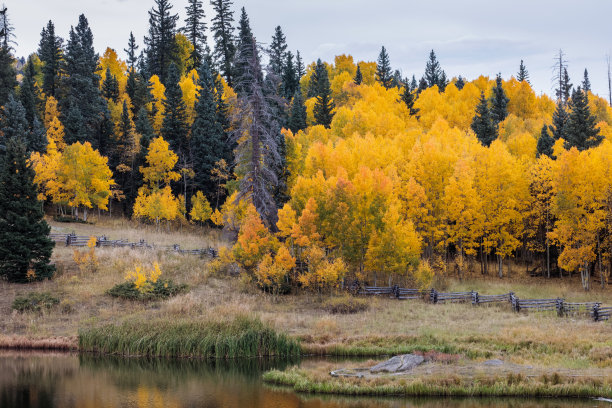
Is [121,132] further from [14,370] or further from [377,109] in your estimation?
[14,370]

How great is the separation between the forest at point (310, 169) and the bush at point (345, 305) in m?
1.68

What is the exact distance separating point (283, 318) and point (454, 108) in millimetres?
65253

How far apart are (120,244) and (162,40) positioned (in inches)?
2162

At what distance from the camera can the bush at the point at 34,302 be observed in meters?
36.0

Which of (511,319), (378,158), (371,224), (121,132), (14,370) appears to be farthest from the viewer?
(121,132)

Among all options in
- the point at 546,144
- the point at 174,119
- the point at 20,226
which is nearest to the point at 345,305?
the point at 20,226

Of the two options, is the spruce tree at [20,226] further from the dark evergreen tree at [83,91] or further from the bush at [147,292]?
the dark evergreen tree at [83,91]

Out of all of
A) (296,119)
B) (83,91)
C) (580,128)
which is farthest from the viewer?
(296,119)

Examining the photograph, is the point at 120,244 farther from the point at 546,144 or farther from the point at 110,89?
the point at 546,144

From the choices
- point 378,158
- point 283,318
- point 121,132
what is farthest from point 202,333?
point 121,132

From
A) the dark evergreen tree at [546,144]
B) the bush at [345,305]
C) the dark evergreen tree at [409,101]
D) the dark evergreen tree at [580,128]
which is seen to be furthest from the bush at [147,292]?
the dark evergreen tree at [409,101]

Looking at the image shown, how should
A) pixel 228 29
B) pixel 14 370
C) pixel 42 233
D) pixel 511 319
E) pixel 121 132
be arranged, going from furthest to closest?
pixel 228 29 < pixel 121 132 < pixel 42 233 < pixel 511 319 < pixel 14 370

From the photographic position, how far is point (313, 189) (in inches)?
1720

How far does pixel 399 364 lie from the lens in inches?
955
